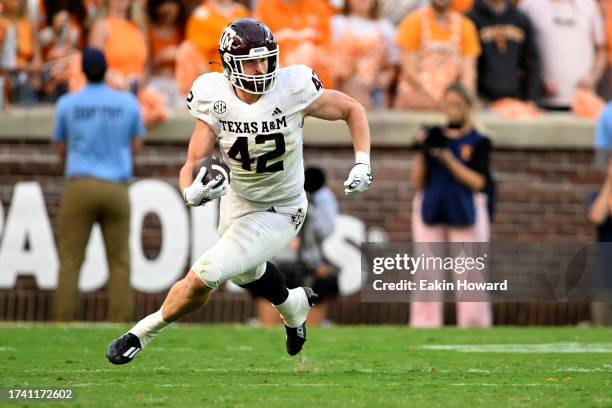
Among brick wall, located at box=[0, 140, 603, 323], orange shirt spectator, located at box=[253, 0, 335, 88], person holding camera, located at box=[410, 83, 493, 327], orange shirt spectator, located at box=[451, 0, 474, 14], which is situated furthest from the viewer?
orange shirt spectator, located at box=[451, 0, 474, 14]

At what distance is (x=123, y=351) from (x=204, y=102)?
4.57 ft

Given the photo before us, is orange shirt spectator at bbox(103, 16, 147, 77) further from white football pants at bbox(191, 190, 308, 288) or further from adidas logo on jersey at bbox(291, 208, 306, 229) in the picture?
adidas logo on jersey at bbox(291, 208, 306, 229)

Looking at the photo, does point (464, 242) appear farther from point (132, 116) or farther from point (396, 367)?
point (396, 367)

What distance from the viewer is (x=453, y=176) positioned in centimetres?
1275

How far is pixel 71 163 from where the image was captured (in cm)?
1209

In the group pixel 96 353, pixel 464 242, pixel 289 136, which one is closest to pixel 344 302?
pixel 464 242

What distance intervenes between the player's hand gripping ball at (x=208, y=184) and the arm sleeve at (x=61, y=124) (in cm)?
494

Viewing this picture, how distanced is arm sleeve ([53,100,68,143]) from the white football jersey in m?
4.37

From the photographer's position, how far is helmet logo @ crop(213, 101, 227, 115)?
7.63m

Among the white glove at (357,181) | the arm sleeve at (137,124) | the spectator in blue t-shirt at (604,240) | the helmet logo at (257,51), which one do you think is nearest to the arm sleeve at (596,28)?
the spectator in blue t-shirt at (604,240)

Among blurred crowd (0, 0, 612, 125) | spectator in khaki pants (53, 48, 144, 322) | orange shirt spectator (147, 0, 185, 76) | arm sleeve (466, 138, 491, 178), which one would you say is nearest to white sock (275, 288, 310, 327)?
spectator in khaki pants (53, 48, 144, 322)

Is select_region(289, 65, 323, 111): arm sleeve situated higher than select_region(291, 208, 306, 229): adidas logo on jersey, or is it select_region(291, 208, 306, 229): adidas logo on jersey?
select_region(289, 65, 323, 111): arm sleeve

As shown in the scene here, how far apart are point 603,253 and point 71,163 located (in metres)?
4.86

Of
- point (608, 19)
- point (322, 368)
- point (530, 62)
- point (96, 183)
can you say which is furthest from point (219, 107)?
point (608, 19)
